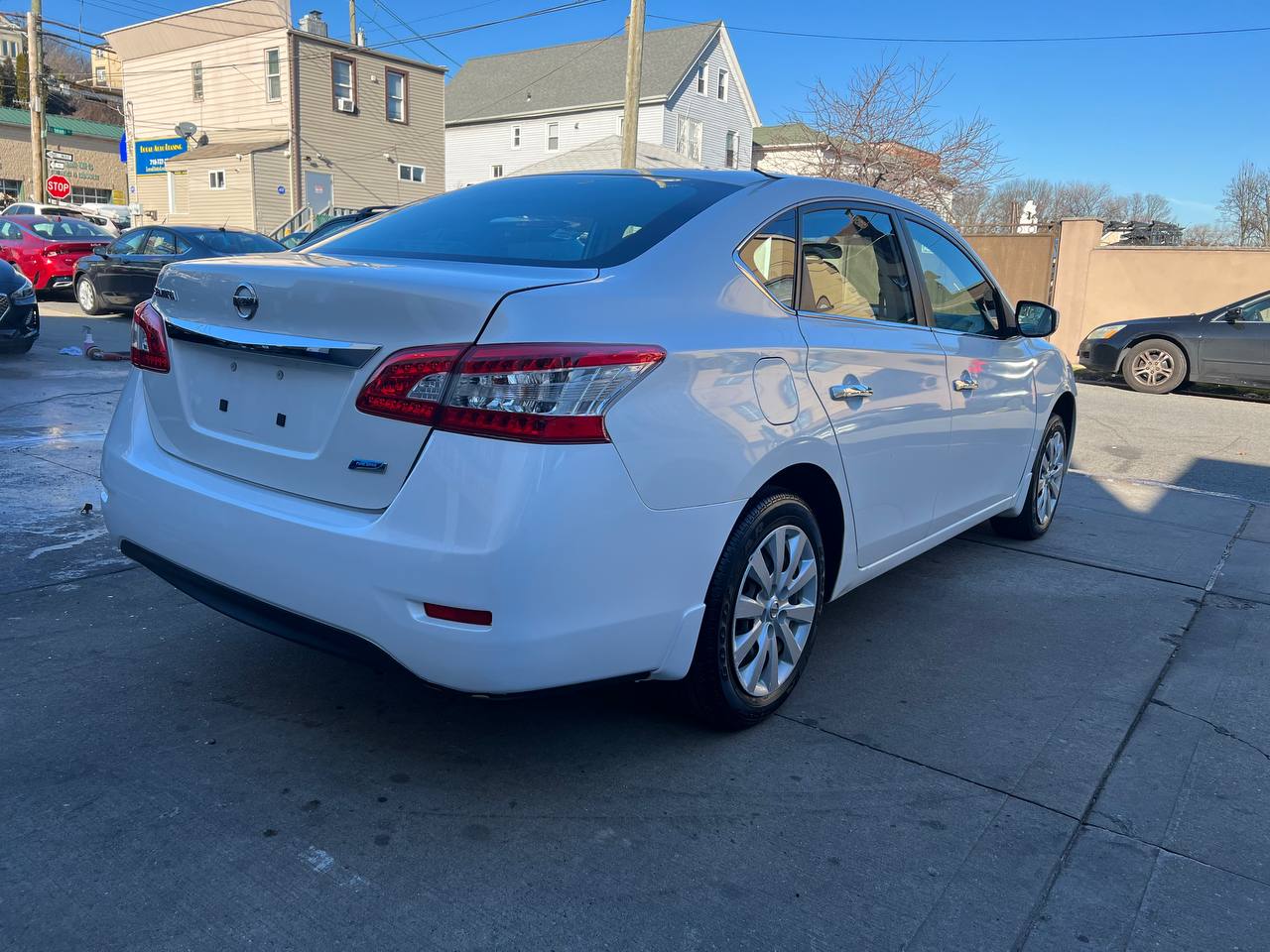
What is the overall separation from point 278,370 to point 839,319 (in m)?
1.80

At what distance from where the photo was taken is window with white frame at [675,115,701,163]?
42156 millimetres

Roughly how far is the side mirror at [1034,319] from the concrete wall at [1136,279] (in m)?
13.5

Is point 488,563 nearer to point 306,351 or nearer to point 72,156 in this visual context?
point 306,351

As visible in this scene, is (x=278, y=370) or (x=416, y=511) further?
(x=278, y=370)

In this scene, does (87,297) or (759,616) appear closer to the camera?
(759,616)

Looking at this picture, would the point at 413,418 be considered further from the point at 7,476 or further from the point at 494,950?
the point at 7,476

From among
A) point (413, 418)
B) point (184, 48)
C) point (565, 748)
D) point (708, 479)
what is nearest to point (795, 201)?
point (708, 479)

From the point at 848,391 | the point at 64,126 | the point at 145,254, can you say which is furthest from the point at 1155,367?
the point at 64,126

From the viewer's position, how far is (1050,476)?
18.6ft

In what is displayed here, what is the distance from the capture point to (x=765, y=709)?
328cm

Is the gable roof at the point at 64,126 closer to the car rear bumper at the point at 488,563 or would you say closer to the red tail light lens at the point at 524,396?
the car rear bumper at the point at 488,563

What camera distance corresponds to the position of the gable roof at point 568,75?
137 feet

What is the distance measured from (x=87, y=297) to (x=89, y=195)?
39049 mm

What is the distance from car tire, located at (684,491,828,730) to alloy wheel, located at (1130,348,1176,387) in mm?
11463
